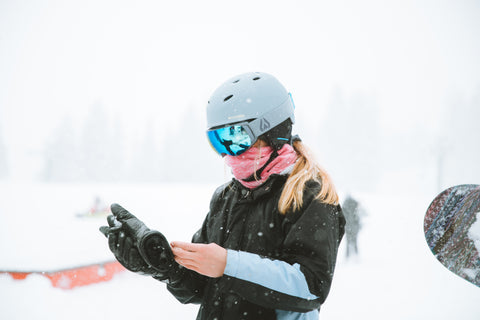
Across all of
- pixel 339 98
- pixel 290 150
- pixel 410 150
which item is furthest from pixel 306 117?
pixel 290 150

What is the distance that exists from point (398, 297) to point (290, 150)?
236 inches

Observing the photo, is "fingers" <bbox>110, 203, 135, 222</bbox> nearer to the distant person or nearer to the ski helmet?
the ski helmet

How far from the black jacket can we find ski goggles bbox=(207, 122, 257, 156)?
0.76 ft

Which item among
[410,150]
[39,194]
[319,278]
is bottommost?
[410,150]

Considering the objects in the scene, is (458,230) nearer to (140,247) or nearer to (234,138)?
(234,138)

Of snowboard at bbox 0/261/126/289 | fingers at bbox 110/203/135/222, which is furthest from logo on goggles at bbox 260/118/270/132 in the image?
snowboard at bbox 0/261/126/289

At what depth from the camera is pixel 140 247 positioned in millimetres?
1450

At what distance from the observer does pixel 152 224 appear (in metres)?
12.5

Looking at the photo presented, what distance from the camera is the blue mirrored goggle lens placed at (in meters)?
1.77

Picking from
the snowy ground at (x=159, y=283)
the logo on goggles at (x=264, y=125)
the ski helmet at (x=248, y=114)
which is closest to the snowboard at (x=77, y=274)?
the snowy ground at (x=159, y=283)

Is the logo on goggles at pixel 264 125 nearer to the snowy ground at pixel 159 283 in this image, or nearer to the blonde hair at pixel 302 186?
the blonde hair at pixel 302 186

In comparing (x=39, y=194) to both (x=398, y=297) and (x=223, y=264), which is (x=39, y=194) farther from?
(x=223, y=264)

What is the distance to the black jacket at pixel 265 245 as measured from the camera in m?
1.31

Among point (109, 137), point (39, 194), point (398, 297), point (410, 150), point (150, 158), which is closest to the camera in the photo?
point (398, 297)
